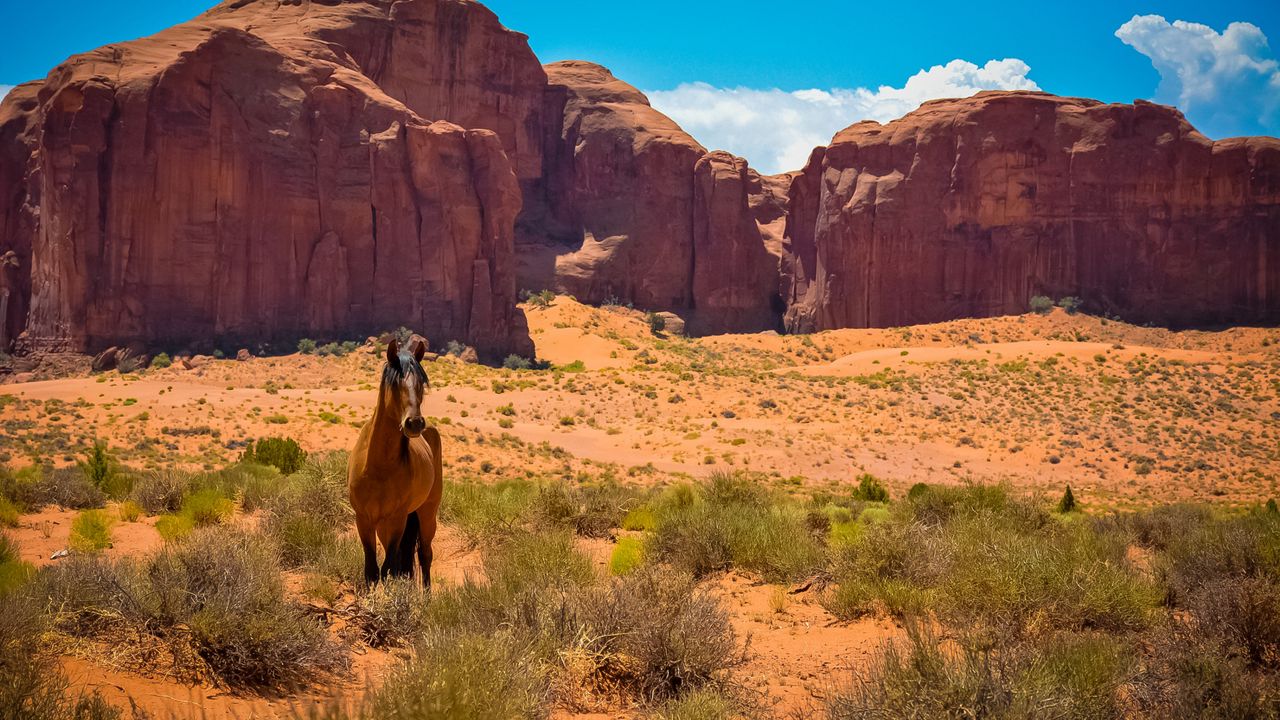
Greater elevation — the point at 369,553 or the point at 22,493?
the point at 369,553

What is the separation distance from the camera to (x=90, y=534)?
11227 mm

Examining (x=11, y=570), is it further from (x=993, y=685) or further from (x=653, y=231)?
(x=653, y=231)

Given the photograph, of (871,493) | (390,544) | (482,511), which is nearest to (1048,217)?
(871,493)

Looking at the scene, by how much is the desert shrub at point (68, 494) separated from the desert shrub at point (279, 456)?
4553 mm

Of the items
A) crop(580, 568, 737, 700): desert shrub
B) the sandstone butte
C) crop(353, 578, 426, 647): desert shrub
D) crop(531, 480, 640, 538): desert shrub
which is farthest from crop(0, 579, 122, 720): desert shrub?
the sandstone butte

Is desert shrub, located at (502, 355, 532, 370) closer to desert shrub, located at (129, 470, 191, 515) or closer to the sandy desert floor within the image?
the sandy desert floor

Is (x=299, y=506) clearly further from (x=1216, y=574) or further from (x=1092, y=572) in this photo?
(x=1216, y=574)

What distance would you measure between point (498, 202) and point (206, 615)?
49942 millimetres

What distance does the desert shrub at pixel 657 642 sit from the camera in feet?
21.4

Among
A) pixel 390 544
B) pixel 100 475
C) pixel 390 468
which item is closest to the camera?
pixel 390 468

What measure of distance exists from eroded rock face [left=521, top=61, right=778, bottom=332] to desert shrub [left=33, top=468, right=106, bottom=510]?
2211 inches

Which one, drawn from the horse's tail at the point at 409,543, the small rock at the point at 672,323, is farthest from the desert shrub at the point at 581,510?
the small rock at the point at 672,323

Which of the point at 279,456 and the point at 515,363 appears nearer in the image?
the point at 279,456

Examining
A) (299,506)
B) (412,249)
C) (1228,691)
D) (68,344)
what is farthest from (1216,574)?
(68,344)
